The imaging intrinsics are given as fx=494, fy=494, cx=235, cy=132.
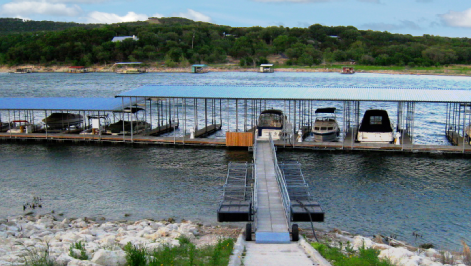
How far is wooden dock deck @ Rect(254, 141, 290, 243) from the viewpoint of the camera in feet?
56.4

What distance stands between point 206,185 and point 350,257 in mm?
14891

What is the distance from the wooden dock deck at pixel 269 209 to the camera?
17188 millimetres

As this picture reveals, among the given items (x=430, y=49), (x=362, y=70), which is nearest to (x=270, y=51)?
(x=362, y=70)

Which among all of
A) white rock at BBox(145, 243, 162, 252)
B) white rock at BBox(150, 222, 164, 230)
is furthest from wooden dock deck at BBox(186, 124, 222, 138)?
white rock at BBox(145, 243, 162, 252)

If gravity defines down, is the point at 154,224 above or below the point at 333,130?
below

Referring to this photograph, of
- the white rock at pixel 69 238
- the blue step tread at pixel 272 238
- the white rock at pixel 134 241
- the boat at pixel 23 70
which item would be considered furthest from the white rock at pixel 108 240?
the boat at pixel 23 70

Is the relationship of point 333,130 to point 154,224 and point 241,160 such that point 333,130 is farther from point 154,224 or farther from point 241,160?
point 154,224

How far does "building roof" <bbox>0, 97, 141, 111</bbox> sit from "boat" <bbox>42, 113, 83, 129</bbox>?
1.40m

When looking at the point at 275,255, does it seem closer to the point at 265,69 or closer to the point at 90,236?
the point at 90,236

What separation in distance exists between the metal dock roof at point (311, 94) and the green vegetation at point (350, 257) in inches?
837

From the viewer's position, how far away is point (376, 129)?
1501 inches

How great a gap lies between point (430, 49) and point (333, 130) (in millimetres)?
121590

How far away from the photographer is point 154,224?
72.0 feet

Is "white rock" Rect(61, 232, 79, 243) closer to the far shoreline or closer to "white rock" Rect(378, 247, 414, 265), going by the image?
"white rock" Rect(378, 247, 414, 265)
